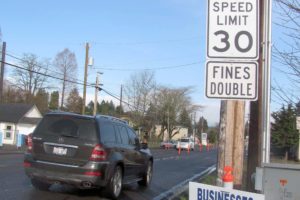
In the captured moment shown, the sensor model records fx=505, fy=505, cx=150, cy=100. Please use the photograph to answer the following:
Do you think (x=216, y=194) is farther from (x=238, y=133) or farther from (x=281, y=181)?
(x=238, y=133)

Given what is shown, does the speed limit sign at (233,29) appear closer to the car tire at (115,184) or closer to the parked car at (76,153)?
the parked car at (76,153)

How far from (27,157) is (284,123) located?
129ft

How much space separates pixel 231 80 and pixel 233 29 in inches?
20.4

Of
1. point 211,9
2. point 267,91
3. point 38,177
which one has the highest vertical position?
point 211,9

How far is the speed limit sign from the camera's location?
16.5ft

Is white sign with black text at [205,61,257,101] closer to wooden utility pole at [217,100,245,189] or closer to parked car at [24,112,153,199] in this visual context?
wooden utility pole at [217,100,245,189]

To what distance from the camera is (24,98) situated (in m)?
84.7

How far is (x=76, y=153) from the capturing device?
11.0 metres

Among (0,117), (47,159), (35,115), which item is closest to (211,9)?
(47,159)

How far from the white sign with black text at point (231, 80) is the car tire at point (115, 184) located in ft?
22.1

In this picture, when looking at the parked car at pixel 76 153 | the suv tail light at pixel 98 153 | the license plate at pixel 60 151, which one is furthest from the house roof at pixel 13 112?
the suv tail light at pixel 98 153

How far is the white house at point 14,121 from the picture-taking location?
5031 centimetres

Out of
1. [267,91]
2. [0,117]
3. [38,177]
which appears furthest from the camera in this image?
[0,117]

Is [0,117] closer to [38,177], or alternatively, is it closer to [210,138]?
[38,177]
